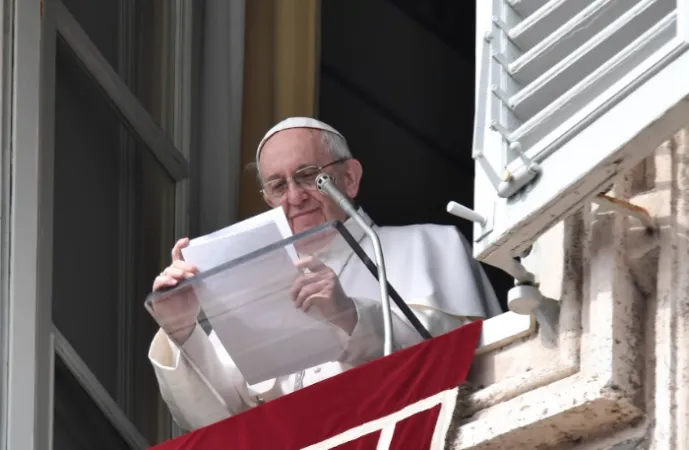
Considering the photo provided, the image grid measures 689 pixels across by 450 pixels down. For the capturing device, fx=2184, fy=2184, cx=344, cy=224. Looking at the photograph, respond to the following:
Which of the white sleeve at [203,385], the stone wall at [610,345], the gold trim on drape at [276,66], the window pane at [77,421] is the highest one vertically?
the gold trim on drape at [276,66]

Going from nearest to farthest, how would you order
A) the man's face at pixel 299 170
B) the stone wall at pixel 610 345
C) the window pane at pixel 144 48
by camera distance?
the stone wall at pixel 610 345 → the man's face at pixel 299 170 → the window pane at pixel 144 48

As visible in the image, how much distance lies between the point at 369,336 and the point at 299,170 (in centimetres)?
98

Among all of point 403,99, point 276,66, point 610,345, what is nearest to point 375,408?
point 610,345

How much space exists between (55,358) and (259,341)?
2.70ft

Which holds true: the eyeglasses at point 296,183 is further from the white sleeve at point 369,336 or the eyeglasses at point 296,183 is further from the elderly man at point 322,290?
the white sleeve at point 369,336

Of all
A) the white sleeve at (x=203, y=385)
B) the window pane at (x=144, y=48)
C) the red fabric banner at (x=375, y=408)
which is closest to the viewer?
the red fabric banner at (x=375, y=408)

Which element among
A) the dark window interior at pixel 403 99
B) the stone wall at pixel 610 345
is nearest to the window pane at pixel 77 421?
the stone wall at pixel 610 345

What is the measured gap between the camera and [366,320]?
15.6ft

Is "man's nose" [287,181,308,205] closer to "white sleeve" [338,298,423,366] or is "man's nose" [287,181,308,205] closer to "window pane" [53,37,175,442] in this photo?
"window pane" [53,37,175,442]

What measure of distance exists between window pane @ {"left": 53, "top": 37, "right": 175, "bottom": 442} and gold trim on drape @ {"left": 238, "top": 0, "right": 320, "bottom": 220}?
0.32m

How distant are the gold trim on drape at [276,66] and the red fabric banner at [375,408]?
69.2 inches

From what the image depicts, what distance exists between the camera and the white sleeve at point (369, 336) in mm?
4750

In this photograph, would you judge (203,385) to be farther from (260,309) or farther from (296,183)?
(296,183)

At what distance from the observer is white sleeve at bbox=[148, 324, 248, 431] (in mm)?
5035
